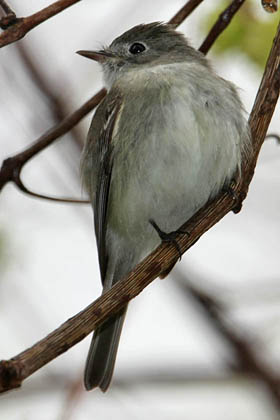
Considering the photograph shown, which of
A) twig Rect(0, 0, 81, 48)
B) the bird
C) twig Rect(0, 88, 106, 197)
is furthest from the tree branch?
twig Rect(0, 0, 81, 48)

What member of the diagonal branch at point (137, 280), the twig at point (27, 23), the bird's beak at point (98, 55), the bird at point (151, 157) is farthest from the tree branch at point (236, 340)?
the twig at point (27, 23)

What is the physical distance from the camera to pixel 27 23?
1994mm

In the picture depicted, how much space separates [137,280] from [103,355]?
1.16 m

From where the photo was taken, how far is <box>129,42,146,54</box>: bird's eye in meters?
3.96

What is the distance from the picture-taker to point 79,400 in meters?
2.86

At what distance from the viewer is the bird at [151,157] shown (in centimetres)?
308

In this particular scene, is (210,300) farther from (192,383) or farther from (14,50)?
(14,50)

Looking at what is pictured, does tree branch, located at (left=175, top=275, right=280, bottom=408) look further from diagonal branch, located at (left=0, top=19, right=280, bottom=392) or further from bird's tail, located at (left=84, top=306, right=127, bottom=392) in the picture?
diagonal branch, located at (left=0, top=19, right=280, bottom=392)

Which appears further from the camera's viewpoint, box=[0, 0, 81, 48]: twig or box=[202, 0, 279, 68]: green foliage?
box=[202, 0, 279, 68]: green foliage

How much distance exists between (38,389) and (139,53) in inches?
73.4

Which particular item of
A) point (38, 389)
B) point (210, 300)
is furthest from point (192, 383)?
point (38, 389)

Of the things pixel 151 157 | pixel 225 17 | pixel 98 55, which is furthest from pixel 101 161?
pixel 225 17

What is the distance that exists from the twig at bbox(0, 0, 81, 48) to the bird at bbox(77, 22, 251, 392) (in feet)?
3.33

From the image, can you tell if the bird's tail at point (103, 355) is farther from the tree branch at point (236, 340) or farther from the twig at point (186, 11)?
the twig at point (186, 11)
